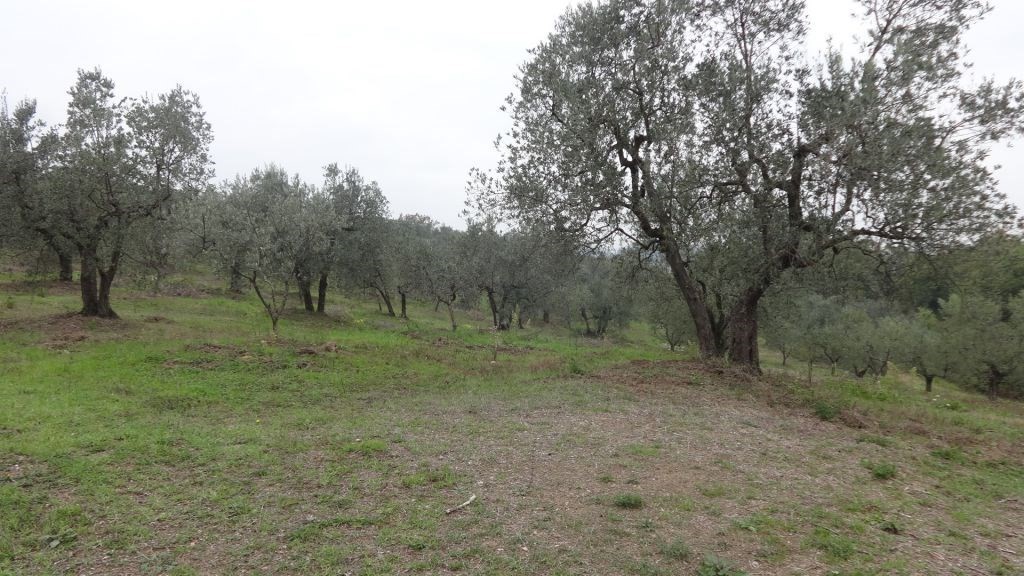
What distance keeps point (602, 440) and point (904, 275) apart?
10.5 m

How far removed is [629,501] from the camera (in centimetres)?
644

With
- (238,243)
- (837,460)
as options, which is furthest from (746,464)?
(238,243)

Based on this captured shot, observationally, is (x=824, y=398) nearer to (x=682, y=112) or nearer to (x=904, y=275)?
(x=904, y=275)

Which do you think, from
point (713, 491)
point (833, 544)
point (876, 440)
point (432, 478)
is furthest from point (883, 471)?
point (432, 478)

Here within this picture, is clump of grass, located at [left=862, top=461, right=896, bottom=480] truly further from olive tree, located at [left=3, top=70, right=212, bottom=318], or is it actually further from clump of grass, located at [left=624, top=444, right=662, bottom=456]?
olive tree, located at [left=3, top=70, right=212, bottom=318]

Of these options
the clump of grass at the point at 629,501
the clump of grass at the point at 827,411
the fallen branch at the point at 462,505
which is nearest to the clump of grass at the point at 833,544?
the clump of grass at the point at 629,501

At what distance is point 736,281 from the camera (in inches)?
651

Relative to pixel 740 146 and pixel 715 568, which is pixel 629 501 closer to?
pixel 715 568

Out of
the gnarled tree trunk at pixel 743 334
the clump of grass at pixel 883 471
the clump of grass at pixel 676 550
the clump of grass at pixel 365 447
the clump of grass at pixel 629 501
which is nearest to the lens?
the clump of grass at pixel 676 550

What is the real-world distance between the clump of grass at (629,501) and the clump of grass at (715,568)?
1403mm

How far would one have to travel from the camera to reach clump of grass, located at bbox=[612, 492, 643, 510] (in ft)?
21.0

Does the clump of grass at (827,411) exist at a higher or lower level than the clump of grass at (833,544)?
higher

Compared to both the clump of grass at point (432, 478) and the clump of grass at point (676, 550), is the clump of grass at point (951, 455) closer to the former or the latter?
the clump of grass at point (676, 550)

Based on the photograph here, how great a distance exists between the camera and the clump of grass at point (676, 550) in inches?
203
